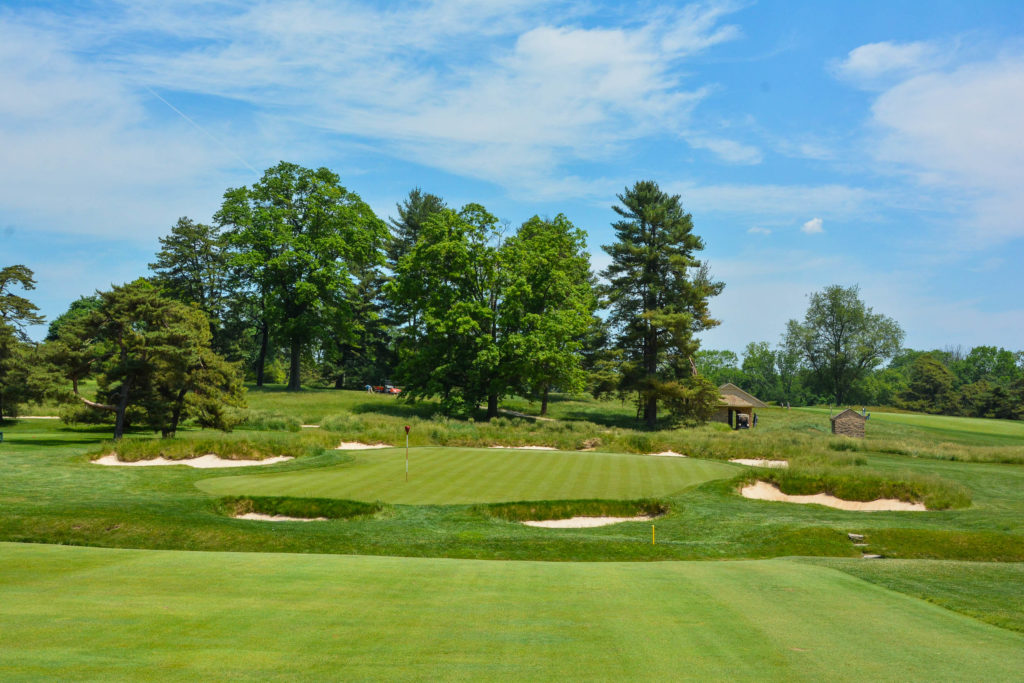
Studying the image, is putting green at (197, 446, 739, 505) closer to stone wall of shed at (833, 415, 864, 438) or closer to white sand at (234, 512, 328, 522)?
white sand at (234, 512, 328, 522)

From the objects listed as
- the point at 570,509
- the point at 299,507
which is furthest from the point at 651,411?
the point at 299,507

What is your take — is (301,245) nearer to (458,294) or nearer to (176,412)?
(458,294)

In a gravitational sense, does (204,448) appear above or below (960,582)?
above

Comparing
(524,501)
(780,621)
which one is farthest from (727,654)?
(524,501)

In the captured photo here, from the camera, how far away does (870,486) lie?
20.0 m

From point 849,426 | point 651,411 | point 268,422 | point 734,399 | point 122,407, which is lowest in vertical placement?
point 268,422

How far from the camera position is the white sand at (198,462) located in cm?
2270

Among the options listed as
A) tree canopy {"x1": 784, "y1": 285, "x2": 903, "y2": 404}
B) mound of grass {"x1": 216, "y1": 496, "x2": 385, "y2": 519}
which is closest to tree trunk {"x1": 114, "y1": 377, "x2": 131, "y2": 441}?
mound of grass {"x1": 216, "y1": 496, "x2": 385, "y2": 519}

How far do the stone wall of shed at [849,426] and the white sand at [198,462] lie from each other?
132ft

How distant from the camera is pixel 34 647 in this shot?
5.42 meters

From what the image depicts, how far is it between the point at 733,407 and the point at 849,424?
8.95 metres

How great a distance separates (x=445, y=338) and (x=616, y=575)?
36.6 m

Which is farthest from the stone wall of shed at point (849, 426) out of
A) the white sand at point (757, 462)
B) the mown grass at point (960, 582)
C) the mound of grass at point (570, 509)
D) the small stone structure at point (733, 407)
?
the mown grass at point (960, 582)

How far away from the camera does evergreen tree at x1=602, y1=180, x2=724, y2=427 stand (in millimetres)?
50688
